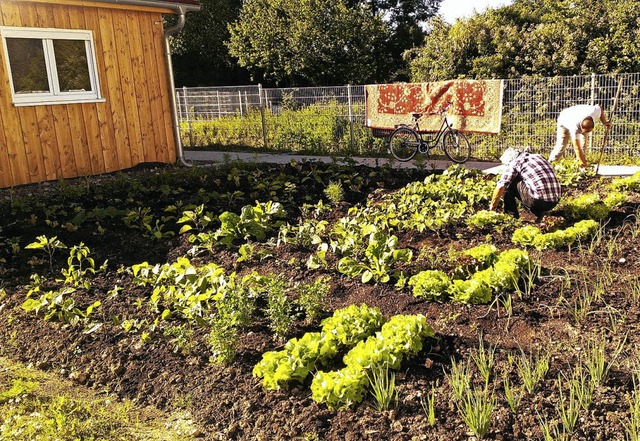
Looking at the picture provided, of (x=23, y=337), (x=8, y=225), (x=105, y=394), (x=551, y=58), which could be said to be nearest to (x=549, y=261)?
(x=105, y=394)

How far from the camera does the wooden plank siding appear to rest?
9297mm

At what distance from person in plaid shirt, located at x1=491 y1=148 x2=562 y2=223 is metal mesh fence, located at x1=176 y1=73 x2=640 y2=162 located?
3.86m

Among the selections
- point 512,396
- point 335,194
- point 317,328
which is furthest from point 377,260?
point 335,194

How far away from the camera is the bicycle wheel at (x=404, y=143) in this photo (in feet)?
41.0

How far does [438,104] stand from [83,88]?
7.06m

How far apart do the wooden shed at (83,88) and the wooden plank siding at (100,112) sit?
0.05 feet

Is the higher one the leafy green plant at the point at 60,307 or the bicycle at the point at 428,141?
the bicycle at the point at 428,141

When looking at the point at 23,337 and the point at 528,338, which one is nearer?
the point at 528,338

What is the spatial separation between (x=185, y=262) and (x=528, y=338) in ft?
8.86

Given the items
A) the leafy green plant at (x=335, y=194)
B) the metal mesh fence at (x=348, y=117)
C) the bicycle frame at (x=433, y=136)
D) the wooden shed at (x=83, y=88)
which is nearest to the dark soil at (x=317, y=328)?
the leafy green plant at (x=335, y=194)

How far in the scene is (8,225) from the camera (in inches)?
268

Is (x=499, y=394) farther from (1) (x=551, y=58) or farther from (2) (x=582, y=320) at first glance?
(1) (x=551, y=58)

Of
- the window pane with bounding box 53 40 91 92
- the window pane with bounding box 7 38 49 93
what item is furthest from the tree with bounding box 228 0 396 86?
the window pane with bounding box 7 38 49 93

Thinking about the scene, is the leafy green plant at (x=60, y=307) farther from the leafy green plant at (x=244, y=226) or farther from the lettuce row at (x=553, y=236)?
the lettuce row at (x=553, y=236)
